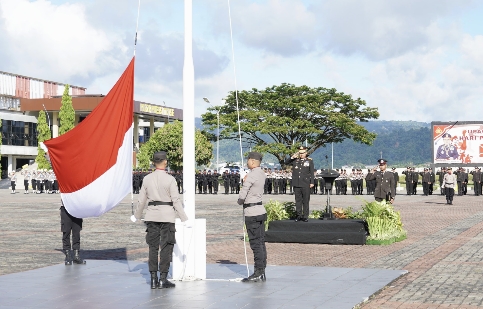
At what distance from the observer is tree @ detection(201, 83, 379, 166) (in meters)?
66.8

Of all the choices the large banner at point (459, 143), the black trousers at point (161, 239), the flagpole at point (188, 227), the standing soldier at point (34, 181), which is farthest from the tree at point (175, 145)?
the black trousers at point (161, 239)

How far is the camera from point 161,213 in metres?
10.4

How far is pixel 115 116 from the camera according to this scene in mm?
11570

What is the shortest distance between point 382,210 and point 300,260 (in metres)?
4.03

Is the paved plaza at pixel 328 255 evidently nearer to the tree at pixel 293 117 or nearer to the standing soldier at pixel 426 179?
the standing soldier at pixel 426 179

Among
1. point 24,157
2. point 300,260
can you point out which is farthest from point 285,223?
point 24,157

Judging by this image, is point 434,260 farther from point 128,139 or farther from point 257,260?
point 128,139

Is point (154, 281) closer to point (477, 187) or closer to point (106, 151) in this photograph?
point (106, 151)

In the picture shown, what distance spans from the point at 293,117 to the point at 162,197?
59146 millimetres

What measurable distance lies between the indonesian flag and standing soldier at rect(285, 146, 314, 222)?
6.77 m

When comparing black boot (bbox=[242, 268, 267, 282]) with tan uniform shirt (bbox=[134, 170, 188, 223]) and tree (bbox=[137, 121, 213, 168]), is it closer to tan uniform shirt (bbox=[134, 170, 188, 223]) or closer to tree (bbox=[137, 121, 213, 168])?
tan uniform shirt (bbox=[134, 170, 188, 223])

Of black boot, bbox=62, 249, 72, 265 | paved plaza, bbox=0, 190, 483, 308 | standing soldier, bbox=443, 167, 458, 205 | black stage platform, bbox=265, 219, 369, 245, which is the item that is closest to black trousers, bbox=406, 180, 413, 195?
standing soldier, bbox=443, 167, 458, 205

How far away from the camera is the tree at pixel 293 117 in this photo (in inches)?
2630

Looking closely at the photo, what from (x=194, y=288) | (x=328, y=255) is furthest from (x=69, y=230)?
Answer: (x=328, y=255)
